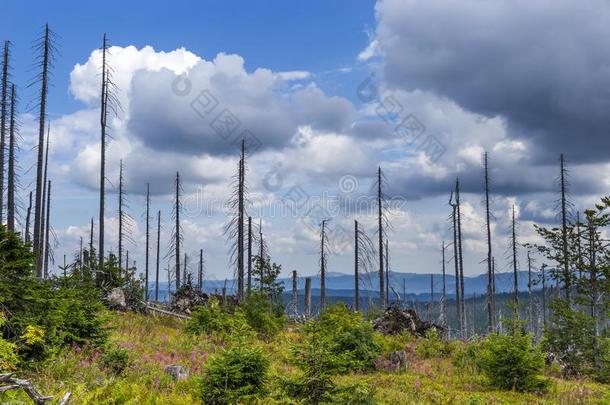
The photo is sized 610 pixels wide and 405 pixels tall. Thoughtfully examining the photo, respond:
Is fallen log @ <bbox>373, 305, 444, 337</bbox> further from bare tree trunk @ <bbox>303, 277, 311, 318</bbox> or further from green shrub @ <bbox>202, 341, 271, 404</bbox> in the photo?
green shrub @ <bbox>202, 341, 271, 404</bbox>

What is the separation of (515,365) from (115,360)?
1124 centimetres

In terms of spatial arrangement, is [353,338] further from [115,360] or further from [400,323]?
[400,323]

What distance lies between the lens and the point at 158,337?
63.7 ft

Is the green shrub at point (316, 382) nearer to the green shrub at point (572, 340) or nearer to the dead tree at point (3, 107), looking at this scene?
the green shrub at point (572, 340)

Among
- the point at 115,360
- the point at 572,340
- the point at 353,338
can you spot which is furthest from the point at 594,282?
the point at 115,360

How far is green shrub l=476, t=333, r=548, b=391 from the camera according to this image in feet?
49.2

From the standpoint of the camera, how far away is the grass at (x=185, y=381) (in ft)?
27.9

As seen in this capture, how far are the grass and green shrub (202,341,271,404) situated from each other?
30 cm

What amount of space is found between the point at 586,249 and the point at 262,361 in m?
21.6

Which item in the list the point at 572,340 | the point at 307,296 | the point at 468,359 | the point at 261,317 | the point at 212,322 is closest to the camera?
the point at 468,359

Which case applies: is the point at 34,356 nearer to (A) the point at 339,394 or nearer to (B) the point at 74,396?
(B) the point at 74,396

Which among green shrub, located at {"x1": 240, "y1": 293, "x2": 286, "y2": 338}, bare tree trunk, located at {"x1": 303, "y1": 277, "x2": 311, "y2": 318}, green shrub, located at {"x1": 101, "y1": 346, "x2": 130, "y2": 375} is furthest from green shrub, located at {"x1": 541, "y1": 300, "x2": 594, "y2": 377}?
bare tree trunk, located at {"x1": 303, "y1": 277, "x2": 311, "y2": 318}

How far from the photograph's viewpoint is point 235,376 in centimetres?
999

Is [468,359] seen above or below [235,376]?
below
